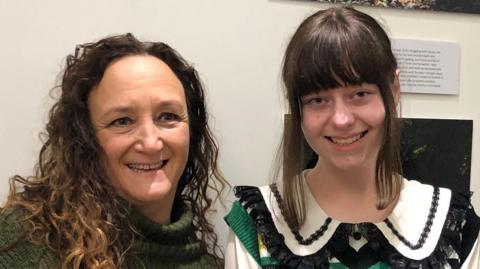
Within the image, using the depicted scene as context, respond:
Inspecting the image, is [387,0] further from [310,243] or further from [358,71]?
[310,243]

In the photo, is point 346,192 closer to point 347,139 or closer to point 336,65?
point 347,139

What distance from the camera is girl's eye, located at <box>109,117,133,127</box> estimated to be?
38.6 inches

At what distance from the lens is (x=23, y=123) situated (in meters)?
1.15

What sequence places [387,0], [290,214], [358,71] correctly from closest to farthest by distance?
[358,71] < [290,214] < [387,0]

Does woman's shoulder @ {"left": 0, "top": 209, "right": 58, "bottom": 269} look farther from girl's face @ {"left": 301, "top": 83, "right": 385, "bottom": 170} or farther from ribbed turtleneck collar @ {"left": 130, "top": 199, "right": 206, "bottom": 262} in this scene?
girl's face @ {"left": 301, "top": 83, "right": 385, "bottom": 170}

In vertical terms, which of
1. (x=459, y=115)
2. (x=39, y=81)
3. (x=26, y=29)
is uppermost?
(x=26, y=29)

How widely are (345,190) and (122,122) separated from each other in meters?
0.46

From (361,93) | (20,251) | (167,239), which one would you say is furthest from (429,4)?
(20,251)

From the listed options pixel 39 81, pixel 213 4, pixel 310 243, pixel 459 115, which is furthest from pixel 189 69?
pixel 459 115

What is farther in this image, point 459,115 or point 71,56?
point 459,115

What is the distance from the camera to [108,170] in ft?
3.35

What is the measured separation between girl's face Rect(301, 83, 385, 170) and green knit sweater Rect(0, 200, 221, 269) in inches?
13.0

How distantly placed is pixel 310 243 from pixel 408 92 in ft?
1.80

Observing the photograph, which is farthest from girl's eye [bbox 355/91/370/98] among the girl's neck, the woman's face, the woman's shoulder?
the woman's shoulder
